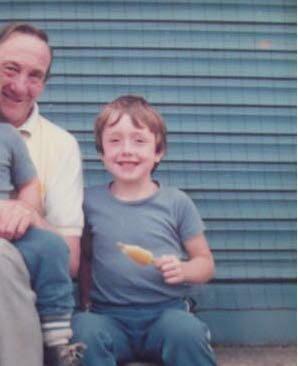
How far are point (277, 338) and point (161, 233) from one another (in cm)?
106

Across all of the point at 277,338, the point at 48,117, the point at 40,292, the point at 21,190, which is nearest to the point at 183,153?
the point at 48,117

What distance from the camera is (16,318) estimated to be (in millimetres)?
2498

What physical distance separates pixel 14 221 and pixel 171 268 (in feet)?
1.90

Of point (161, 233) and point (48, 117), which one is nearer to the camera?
point (161, 233)

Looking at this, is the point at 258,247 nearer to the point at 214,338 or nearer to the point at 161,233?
the point at 214,338

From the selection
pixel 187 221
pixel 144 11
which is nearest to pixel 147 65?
pixel 144 11

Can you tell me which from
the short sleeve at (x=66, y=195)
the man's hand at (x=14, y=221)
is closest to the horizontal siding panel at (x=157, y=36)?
the short sleeve at (x=66, y=195)

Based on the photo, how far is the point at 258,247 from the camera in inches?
159

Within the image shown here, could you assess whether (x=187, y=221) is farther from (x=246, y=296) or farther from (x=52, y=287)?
(x=246, y=296)

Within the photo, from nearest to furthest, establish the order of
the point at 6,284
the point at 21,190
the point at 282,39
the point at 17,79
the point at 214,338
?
the point at 6,284 < the point at 21,190 < the point at 17,79 < the point at 214,338 < the point at 282,39

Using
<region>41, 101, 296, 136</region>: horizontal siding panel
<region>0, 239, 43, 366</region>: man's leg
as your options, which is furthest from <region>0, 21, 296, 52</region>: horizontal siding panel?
<region>0, 239, 43, 366</region>: man's leg

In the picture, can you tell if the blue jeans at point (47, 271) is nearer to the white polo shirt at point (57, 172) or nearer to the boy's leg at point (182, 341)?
the boy's leg at point (182, 341)

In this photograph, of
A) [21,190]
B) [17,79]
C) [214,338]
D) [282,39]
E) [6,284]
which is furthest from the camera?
[282,39]

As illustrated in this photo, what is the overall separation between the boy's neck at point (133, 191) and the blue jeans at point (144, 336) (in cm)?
40
